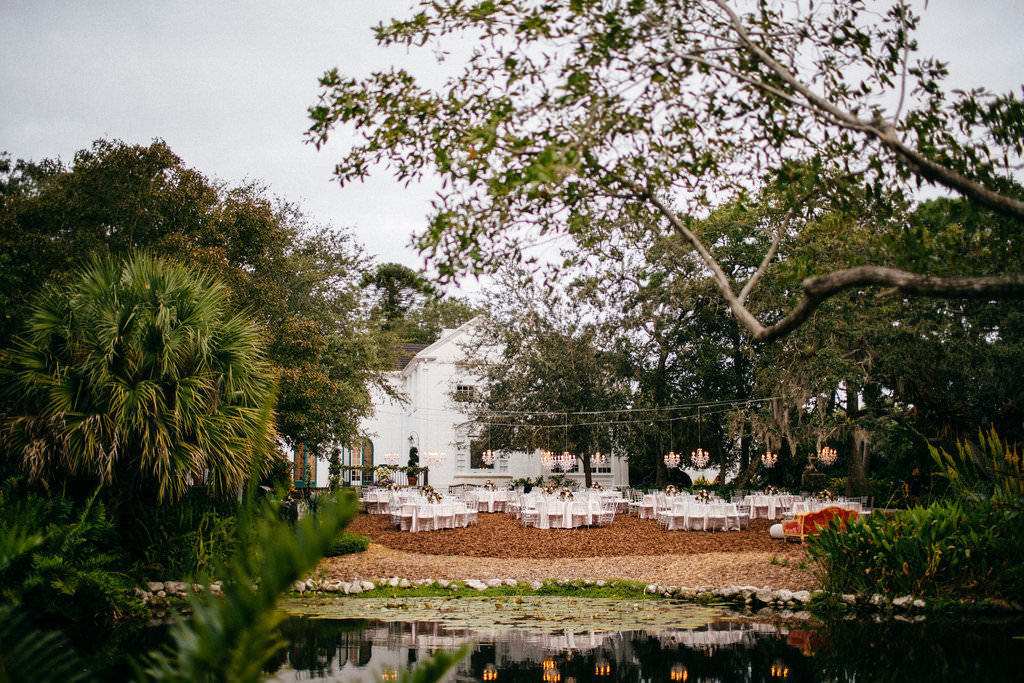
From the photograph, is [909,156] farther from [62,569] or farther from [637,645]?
[62,569]

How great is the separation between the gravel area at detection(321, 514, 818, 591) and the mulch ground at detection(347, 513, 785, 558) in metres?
0.02

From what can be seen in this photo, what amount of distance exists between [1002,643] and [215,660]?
8.17 m

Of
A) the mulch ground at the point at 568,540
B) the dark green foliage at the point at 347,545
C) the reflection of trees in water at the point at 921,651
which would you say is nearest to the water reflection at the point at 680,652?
the reflection of trees in water at the point at 921,651

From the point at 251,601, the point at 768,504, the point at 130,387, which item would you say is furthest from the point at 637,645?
the point at 768,504

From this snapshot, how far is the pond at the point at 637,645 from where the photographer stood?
6.75 m

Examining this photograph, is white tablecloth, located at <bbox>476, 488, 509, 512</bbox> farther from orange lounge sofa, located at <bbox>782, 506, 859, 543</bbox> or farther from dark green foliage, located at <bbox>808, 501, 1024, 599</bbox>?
dark green foliage, located at <bbox>808, 501, 1024, 599</bbox>

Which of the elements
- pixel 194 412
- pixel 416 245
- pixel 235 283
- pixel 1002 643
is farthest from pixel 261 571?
pixel 235 283

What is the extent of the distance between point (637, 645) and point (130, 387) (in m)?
7.24

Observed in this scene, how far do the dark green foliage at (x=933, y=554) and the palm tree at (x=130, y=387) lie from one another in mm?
7568

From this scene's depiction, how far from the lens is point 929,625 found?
8.56 m

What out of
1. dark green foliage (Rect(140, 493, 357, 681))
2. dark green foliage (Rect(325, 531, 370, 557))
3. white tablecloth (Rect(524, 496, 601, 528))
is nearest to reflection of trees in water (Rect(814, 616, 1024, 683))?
dark green foliage (Rect(140, 493, 357, 681))

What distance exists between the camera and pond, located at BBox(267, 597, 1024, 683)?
266 inches

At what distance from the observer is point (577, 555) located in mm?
16453

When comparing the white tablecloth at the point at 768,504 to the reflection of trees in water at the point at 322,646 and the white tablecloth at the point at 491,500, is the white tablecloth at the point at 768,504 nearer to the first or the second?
the white tablecloth at the point at 491,500
